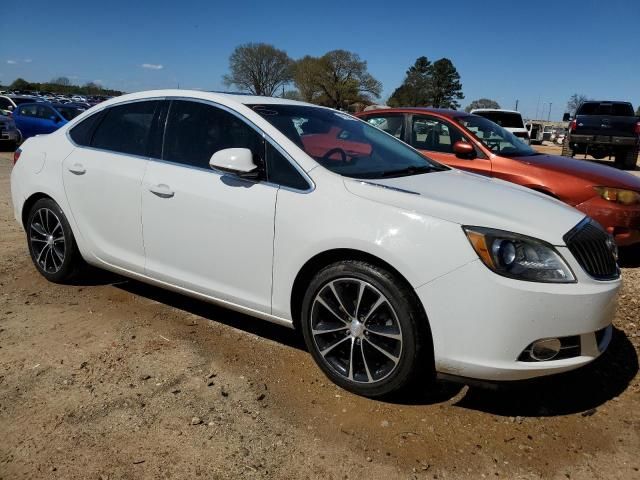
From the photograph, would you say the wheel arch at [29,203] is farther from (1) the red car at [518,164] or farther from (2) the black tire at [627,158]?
(2) the black tire at [627,158]

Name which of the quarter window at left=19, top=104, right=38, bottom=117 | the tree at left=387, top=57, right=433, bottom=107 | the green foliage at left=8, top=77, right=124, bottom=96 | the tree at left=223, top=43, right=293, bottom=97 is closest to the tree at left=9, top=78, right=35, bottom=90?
the green foliage at left=8, top=77, right=124, bottom=96

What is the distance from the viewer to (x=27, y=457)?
7.63 feet

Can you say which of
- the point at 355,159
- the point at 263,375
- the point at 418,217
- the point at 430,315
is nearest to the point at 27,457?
the point at 263,375

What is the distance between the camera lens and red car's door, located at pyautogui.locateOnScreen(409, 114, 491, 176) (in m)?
5.85

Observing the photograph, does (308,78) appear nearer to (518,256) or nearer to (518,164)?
(518,164)

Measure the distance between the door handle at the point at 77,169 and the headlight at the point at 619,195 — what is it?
4.57 meters

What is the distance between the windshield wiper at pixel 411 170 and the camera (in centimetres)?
325

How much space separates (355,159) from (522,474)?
6.47 ft

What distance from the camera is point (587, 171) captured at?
541 cm

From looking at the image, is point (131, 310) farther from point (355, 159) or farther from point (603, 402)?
point (603, 402)

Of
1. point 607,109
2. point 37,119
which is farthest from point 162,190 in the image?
point 607,109

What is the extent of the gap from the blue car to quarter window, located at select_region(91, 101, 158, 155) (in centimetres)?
1236

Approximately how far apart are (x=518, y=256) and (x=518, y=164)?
3.41m

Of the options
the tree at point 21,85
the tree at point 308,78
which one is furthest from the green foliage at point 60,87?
the tree at point 308,78
